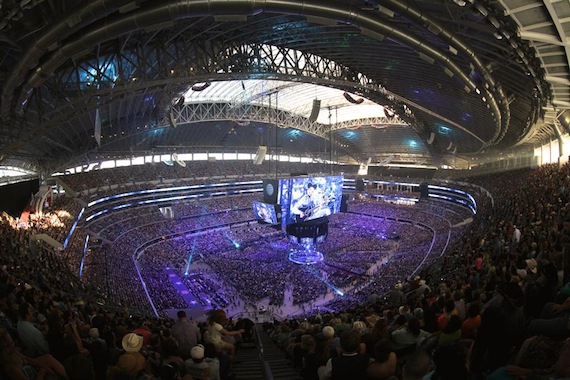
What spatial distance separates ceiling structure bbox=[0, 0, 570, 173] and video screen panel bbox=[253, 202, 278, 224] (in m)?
11.6

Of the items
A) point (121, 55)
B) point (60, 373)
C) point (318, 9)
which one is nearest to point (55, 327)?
point (60, 373)

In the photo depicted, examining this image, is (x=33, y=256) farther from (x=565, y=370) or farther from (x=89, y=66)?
(x=565, y=370)

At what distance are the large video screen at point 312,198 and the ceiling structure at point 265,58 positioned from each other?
904 centimetres

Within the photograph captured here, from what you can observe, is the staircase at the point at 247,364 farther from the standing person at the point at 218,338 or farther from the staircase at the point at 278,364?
the standing person at the point at 218,338

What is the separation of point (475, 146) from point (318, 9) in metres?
40.4

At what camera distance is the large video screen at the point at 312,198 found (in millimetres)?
37312

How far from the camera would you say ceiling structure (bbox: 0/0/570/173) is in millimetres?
12852

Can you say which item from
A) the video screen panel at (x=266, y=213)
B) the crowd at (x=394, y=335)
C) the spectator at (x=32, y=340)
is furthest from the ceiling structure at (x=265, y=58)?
the video screen panel at (x=266, y=213)

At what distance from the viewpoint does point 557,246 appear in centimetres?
742

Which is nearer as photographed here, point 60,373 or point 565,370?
point 565,370

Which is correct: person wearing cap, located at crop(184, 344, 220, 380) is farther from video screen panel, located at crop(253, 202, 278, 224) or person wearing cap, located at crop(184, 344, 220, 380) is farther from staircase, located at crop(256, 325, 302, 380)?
video screen panel, located at crop(253, 202, 278, 224)

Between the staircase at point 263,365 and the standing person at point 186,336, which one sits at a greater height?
the standing person at point 186,336

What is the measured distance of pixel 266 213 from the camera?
37500 mm

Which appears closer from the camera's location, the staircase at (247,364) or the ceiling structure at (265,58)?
the staircase at (247,364)
